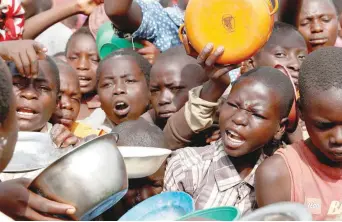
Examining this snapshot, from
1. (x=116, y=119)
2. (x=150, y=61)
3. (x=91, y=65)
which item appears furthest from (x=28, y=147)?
(x=91, y=65)

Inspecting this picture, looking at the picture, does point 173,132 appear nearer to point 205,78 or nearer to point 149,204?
point 205,78

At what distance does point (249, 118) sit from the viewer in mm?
2508

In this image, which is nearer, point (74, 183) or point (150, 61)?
point (74, 183)

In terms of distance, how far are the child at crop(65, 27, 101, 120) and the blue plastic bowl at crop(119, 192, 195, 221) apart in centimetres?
188

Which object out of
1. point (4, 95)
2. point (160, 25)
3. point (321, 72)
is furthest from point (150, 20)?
point (4, 95)

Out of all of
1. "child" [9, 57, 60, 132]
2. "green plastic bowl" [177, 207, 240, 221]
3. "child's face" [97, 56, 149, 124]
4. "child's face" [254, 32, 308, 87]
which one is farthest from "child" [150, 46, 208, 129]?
"green plastic bowl" [177, 207, 240, 221]

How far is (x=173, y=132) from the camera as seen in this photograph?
2.85 metres

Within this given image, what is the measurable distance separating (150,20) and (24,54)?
2.78 feet

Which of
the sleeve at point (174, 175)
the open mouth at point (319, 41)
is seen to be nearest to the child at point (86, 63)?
the open mouth at point (319, 41)

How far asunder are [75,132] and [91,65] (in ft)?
2.62

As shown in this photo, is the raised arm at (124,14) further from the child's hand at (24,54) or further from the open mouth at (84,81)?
the open mouth at (84,81)

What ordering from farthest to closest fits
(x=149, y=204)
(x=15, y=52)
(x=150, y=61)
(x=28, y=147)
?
(x=150, y=61) → (x=15, y=52) → (x=28, y=147) → (x=149, y=204)

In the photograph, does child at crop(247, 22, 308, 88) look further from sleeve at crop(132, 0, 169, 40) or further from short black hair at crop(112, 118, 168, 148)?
short black hair at crop(112, 118, 168, 148)

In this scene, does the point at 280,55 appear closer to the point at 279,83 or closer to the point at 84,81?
the point at 279,83
